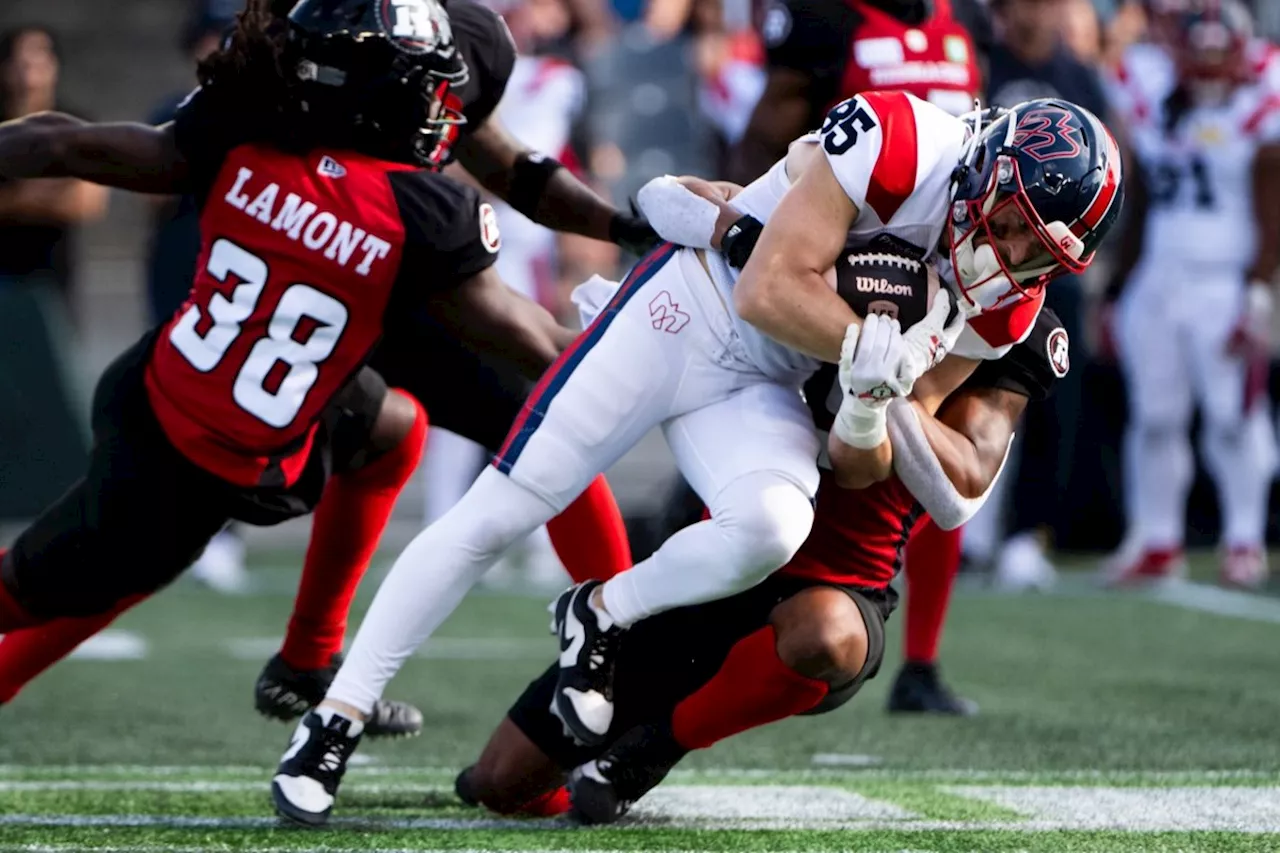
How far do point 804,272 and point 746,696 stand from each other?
0.72 m

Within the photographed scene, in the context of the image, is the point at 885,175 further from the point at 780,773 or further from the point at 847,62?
the point at 847,62

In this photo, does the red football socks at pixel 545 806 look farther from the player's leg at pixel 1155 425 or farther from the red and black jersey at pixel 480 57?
the player's leg at pixel 1155 425

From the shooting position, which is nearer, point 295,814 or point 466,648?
point 295,814

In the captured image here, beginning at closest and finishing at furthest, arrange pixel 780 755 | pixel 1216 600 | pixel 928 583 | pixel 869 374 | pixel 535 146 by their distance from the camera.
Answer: pixel 869 374
pixel 780 755
pixel 928 583
pixel 1216 600
pixel 535 146

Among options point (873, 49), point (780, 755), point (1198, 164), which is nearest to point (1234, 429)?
point (1198, 164)

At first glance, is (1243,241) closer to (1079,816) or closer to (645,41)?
(645,41)

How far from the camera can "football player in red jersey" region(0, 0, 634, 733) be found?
382 centimetres

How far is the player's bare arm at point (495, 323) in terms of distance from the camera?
154 inches

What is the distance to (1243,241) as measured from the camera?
28.0 feet

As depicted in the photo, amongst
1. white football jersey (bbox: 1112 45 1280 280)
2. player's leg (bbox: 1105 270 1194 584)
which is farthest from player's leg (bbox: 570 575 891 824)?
white football jersey (bbox: 1112 45 1280 280)

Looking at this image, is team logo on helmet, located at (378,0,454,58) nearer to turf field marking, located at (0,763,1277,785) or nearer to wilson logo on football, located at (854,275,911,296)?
wilson logo on football, located at (854,275,911,296)

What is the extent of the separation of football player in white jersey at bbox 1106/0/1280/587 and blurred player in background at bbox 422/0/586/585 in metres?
2.26

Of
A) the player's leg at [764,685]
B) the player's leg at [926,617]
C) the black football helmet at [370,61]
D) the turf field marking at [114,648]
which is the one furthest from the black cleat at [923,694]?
the turf field marking at [114,648]

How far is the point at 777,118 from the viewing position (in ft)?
18.1
